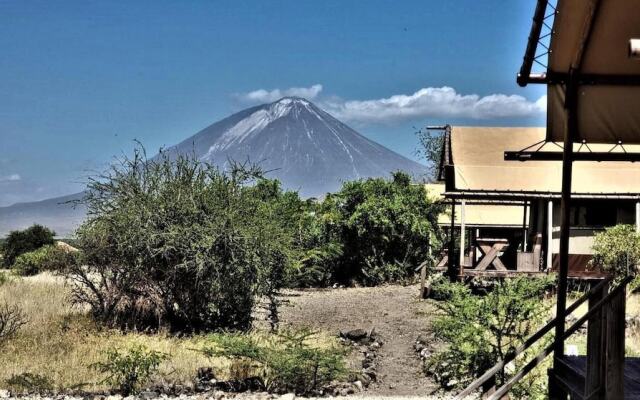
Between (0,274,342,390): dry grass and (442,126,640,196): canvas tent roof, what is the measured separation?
942cm

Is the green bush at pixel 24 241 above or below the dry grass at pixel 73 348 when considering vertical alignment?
above

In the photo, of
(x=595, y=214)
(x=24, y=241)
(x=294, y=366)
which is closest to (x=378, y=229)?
(x=595, y=214)

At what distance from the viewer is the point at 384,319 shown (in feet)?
58.5

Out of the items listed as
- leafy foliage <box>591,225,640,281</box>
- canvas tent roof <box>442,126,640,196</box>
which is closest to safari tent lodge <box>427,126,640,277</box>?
canvas tent roof <box>442,126,640,196</box>

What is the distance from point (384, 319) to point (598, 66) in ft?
37.5

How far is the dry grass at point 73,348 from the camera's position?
434 inches

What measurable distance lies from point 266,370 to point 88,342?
4.06 metres

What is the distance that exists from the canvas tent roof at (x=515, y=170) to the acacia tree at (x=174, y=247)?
6.51 meters

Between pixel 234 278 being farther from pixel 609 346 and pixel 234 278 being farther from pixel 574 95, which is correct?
pixel 609 346

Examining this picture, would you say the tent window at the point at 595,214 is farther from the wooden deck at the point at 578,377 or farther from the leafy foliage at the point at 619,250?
the wooden deck at the point at 578,377

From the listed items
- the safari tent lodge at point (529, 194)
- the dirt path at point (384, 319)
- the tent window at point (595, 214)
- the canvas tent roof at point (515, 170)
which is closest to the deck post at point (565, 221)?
the dirt path at point (384, 319)

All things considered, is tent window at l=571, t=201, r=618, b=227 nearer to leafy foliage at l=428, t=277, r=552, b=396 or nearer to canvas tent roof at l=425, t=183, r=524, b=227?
canvas tent roof at l=425, t=183, r=524, b=227

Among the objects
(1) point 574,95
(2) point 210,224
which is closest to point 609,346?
(1) point 574,95

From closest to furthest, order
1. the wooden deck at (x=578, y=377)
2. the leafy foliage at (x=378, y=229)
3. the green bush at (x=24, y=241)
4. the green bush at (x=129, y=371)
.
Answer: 1. the wooden deck at (x=578, y=377)
2. the green bush at (x=129, y=371)
3. the leafy foliage at (x=378, y=229)
4. the green bush at (x=24, y=241)
